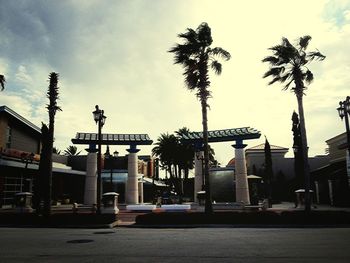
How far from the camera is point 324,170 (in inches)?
1609

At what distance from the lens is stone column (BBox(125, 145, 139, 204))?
3860cm

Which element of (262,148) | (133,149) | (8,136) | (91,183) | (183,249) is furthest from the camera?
(262,148)

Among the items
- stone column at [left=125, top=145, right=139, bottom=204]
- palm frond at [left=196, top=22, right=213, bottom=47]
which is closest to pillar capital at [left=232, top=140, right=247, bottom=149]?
stone column at [left=125, top=145, right=139, bottom=204]

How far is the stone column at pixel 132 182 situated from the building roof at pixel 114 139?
922mm

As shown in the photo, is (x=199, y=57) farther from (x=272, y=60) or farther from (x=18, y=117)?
(x=18, y=117)

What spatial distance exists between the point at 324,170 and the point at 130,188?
77.2 feet

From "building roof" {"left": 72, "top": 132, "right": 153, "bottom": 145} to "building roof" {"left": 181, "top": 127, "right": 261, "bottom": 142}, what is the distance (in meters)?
5.14

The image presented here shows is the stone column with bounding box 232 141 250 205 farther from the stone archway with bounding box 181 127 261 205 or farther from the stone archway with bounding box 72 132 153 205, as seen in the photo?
the stone archway with bounding box 72 132 153 205

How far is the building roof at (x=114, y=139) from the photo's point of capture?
3888cm

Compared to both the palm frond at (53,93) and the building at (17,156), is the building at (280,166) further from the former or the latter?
the palm frond at (53,93)

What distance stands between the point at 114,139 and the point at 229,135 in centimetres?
1360

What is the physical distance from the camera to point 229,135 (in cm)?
3666

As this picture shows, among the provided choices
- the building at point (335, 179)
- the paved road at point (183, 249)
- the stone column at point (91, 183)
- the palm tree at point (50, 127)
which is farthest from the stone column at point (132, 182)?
the paved road at point (183, 249)

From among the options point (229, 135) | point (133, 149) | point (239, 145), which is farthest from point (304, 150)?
point (133, 149)
